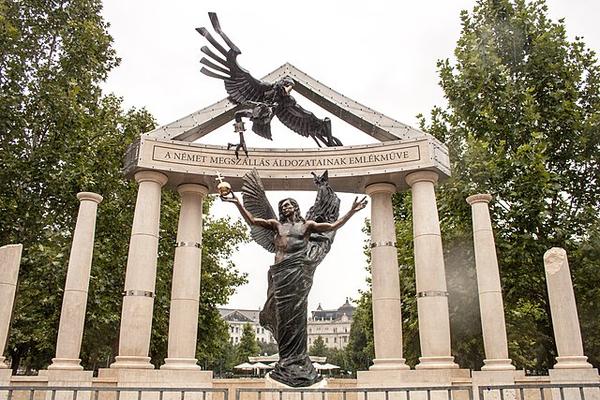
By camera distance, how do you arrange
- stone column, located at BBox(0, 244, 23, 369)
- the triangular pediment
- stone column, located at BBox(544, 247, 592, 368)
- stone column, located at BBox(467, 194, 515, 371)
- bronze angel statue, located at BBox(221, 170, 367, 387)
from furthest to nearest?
the triangular pediment, stone column, located at BBox(467, 194, 515, 371), stone column, located at BBox(0, 244, 23, 369), stone column, located at BBox(544, 247, 592, 368), bronze angel statue, located at BBox(221, 170, 367, 387)

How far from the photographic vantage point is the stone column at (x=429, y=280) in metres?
13.3

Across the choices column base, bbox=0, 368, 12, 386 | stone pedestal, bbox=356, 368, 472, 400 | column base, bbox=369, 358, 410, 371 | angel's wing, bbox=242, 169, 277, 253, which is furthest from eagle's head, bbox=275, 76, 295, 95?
column base, bbox=0, 368, 12, 386

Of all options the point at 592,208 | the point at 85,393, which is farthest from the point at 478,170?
the point at 85,393

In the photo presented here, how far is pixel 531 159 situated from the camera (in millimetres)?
17375

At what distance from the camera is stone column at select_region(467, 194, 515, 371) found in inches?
494

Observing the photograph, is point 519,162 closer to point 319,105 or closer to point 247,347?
point 319,105

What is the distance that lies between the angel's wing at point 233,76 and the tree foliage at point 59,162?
5659 millimetres

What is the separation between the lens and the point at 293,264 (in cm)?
950

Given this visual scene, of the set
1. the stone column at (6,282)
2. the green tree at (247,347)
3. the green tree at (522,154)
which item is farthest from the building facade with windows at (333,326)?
the stone column at (6,282)

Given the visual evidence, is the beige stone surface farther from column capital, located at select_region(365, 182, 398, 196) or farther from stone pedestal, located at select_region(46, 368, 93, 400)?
stone pedestal, located at select_region(46, 368, 93, 400)

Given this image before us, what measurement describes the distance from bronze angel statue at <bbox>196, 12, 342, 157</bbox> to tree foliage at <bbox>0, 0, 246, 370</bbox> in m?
5.92

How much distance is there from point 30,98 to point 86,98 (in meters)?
2.26

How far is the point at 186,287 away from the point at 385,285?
18.7 ft

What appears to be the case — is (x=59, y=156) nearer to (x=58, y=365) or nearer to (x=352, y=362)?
(x=58, y=365)
